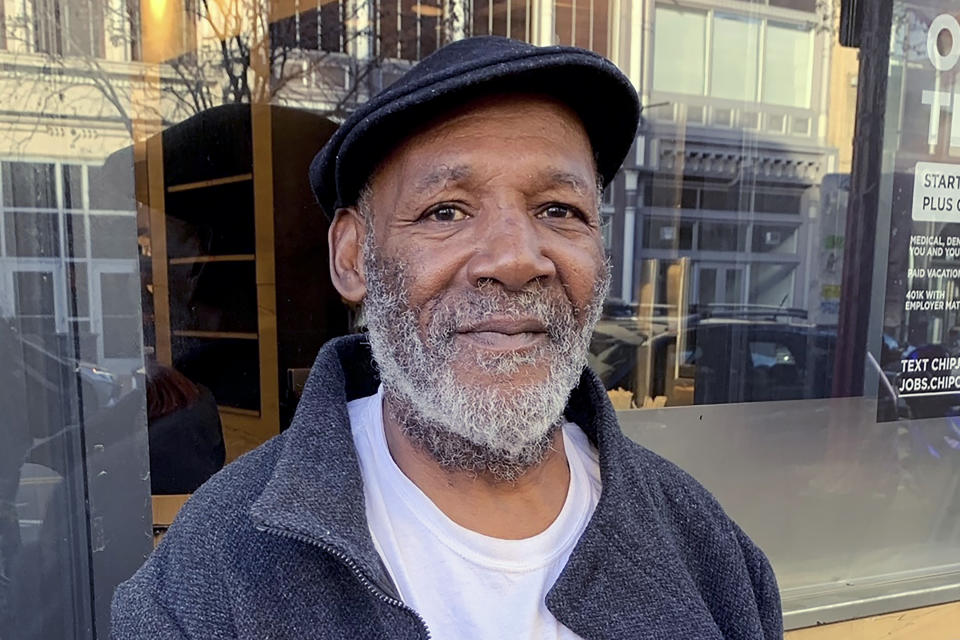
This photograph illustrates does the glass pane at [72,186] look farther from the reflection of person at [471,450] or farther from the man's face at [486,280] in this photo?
the man's face at [486,280]

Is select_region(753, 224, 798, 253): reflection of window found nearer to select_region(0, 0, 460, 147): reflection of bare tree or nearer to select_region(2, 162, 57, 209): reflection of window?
select_region(0, 0, 460, 147): reflection of bare tree

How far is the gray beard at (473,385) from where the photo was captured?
106 centimetres

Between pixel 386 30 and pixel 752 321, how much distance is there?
217 centimetres

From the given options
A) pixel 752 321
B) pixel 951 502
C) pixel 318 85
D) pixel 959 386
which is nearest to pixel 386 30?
pixel 318 85

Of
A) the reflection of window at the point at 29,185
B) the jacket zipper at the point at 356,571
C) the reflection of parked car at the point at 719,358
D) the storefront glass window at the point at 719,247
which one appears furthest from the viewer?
the reflection of parked car at the point at 719,358

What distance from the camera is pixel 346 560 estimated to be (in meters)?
0.89

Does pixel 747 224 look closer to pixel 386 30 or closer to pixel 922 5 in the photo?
pixel 922 5

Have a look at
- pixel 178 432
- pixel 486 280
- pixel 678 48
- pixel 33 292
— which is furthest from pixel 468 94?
pixel 678 48

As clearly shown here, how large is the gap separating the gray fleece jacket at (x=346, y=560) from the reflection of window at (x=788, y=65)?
2549mm

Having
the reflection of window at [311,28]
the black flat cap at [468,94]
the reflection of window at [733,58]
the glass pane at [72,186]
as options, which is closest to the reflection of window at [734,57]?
the reflection of window at [733,58]

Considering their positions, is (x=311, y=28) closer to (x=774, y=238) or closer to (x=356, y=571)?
(x=774, y=238)

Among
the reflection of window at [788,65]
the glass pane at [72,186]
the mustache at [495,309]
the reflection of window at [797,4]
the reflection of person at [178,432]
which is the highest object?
the reflection of window at [797,4]

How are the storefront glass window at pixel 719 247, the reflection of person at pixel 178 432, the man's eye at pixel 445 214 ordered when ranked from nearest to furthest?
1. the man's eye at pixel 445 214
2. the reflection of person at pixel 178 432
3. the storefront glass window at pixel 719 247

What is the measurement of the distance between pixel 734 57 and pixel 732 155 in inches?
17.4
